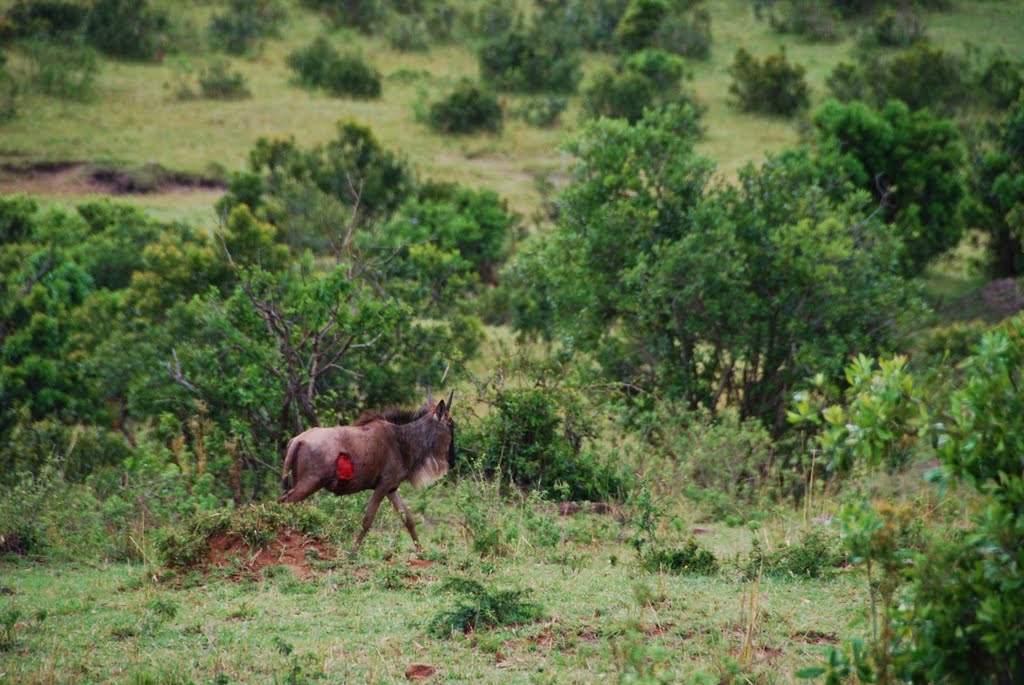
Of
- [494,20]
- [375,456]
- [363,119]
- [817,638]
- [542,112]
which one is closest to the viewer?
[817,638]

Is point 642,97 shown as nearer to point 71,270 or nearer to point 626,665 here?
point 71,270

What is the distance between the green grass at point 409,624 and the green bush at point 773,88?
33.9 m

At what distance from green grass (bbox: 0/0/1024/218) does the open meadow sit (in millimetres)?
247

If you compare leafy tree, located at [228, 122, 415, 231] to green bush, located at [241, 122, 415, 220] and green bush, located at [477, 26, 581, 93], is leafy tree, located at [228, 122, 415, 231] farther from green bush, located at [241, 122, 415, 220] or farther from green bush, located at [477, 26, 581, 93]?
green bush, located at [477, 26, 581, 93]

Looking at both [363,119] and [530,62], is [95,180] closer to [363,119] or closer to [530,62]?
[363,119]

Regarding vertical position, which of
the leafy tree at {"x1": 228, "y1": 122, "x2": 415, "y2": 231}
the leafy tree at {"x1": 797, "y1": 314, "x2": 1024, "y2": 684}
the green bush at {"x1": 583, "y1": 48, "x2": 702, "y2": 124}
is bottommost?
the leafy tree at {"x1": 228, "y1": 122, "x2": 415, "y2": 231}

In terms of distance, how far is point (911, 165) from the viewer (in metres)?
28.4

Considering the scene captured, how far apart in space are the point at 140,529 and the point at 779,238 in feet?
30.3

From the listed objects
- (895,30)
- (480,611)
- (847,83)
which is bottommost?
(847,83)

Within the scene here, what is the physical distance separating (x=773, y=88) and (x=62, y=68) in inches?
1046

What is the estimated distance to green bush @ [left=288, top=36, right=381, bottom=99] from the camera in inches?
1638

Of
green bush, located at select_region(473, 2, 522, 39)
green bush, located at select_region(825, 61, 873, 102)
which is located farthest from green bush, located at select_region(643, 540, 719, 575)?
green bush, located at select_region(473, 2, 522, 39)

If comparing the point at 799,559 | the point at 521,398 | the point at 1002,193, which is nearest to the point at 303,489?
the point at 521,398

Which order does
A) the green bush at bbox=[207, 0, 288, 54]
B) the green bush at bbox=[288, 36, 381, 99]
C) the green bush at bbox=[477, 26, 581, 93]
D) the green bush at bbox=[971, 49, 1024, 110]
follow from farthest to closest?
the green bush at bbox=[207, 0, 288, 54] → the green bush at bbox=[477, 26, 581, 93] → the green bush at bbox=[288, 36, 381, 99] → the green bush at bbox=[971, 49, 1024, 110]
